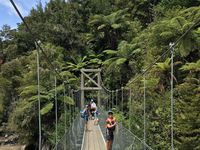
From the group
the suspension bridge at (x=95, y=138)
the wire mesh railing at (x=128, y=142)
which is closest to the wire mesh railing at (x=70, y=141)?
the suspension bridge at (x=95, y=138)

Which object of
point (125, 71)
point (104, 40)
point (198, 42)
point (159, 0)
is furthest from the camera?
point (104, 40)

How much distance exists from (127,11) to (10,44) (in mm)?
7923

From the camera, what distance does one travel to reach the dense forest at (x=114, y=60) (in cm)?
1518

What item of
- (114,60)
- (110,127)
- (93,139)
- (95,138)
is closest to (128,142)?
(110,127)

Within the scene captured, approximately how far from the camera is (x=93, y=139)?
1562 centimetres

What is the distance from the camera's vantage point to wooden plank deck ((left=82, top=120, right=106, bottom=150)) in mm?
13740

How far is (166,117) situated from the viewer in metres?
15.2

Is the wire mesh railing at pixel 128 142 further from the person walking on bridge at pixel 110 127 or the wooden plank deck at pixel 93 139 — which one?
the wooden plank deck at pixel 93 139

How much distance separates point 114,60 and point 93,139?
10.2 m

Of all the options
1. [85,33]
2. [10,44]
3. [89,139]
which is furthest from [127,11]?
[89,139]

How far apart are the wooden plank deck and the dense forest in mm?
1241

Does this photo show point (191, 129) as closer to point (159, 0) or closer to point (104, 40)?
point (159, 0)

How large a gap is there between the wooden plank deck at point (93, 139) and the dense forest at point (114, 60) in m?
1.24

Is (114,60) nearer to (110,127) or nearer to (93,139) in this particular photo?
(93,139)
